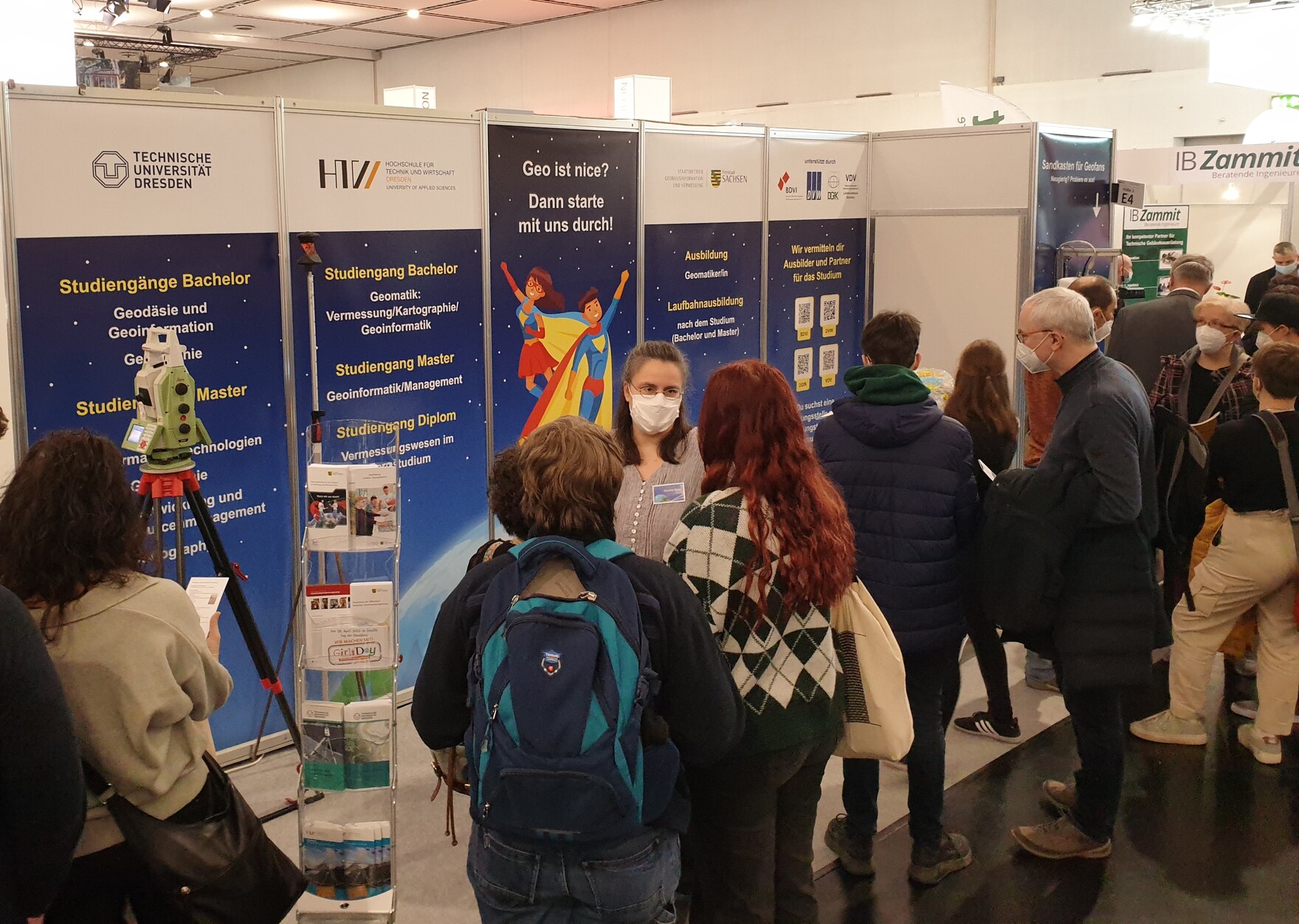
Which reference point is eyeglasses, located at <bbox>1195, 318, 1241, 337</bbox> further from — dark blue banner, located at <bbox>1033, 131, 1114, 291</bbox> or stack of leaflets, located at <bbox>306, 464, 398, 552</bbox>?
stack of leaflets, located at <bbox>306, 464, 398, 552</bbox>

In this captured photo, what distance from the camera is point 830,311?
6.11 meters

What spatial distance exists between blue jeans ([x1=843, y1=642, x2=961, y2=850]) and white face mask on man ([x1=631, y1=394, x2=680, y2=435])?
33.2 inches

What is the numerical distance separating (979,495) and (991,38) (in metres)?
8.53

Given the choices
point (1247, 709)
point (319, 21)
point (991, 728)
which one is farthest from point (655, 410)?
point (319, 21)

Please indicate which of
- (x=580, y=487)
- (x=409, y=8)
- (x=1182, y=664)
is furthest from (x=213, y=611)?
(x=409, y=8)

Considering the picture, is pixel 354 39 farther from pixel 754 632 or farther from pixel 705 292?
pixel 754 632

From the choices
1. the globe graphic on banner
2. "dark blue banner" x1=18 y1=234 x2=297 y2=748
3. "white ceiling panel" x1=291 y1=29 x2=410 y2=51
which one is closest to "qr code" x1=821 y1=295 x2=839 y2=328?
the globe graphic on banner

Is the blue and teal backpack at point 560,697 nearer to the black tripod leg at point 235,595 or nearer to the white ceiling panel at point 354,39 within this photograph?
the black tripod leg at point 235,595

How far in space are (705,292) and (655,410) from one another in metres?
2.50

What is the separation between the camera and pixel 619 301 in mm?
4922

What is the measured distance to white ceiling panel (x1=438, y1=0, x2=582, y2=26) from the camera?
1316 centimetres

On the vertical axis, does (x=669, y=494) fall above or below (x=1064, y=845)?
above

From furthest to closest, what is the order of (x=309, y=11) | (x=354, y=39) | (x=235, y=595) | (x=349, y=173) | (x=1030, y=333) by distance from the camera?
1. (x=354, y=39)
2. (x=309, y=11)
3. (x=349, y=173)
4. (x=235, y=595)
5. (x=1030, y=333)

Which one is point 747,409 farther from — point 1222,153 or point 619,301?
point 1222,153
